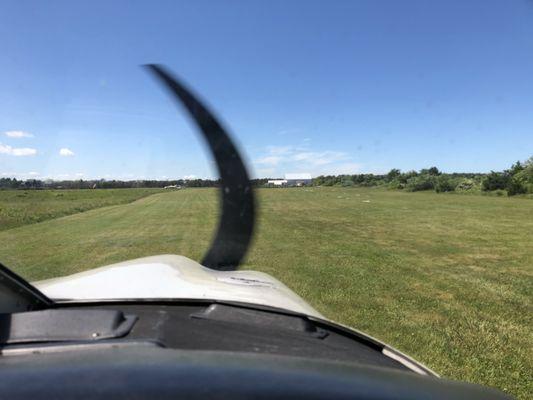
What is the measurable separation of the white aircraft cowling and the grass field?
0.30 metres

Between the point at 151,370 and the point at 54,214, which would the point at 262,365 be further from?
the point at 54,214

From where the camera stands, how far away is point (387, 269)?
9680 millimetres

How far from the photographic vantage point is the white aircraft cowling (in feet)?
5.29

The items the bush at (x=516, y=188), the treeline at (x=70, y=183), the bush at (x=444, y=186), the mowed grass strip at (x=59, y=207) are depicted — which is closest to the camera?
the treeline at (x=70, y=183)

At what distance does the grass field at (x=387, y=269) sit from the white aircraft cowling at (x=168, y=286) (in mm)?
304

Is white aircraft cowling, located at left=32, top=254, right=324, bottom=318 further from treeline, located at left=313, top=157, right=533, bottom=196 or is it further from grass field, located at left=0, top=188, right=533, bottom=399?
treeline, located at left=313, top=157, right=533, bottom=196

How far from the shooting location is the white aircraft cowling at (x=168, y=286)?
5.29 ft

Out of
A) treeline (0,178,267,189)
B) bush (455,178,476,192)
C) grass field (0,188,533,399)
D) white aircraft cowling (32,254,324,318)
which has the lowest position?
grass field (0,188,533,399)

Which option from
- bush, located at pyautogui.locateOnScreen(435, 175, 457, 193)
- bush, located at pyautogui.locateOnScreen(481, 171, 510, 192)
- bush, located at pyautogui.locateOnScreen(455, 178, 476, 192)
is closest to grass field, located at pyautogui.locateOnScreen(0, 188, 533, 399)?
bush, located at pyautogui.locateOnScreen(481, 171, 510, 192)

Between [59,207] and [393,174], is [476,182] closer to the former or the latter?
[393,174]

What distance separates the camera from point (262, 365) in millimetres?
950

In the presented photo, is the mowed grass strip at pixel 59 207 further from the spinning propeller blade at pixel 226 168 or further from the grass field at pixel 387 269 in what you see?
the spinning propeller blade at pixel 226 168

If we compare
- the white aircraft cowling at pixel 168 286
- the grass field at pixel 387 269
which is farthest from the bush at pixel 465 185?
the white aircraft cowling at pixel 168 286

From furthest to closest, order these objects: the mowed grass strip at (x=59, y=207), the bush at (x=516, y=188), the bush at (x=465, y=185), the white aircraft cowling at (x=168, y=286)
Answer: the bush at (x=465, y=185) < the bush at (x=516, y=188) < the mowed grass strip at (x=59, y=207) < the white aircraft cowling at (x=168, y=286)
